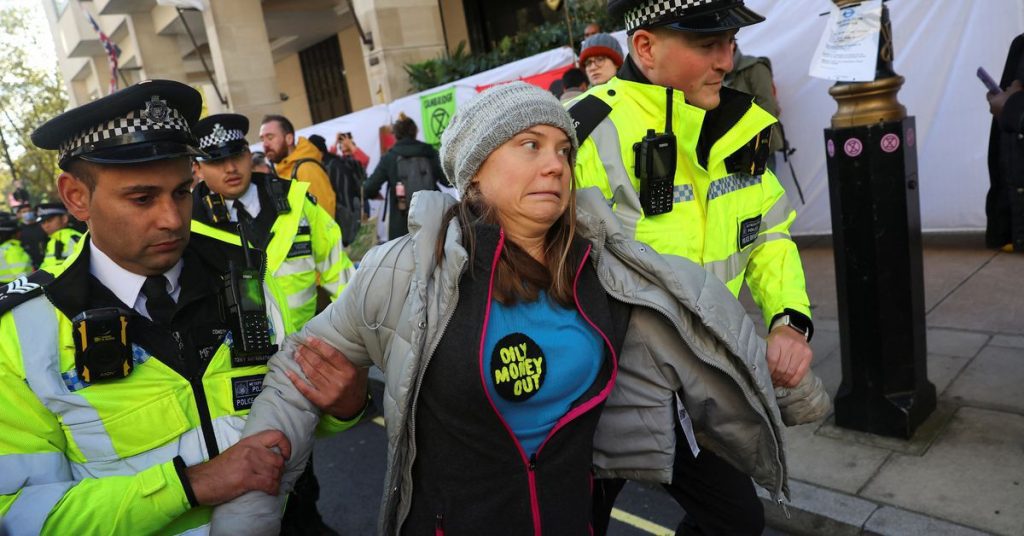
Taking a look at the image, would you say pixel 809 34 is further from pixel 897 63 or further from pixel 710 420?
pixel 710 420

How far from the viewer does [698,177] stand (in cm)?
237

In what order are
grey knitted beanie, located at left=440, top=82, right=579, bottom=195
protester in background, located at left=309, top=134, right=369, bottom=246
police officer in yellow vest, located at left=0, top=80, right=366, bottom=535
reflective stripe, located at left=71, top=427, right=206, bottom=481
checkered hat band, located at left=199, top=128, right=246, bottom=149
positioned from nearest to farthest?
police officer in yellow vest, located at left=0, top=80, right=366, bottom=535 < reflective stripe, located at left=71, top=427, right=206, bottom=481 < grey knitted beanie, located at left=440, top=82, right=579, bottom=195 < checkered hat band, located at left=199, top=128, right=246, bottom=149 < protester in background, located at left=309, top=134, right=369, bottom=246

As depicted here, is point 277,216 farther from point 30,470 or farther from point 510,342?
point 510,342

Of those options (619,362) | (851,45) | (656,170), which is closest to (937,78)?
(851,45)

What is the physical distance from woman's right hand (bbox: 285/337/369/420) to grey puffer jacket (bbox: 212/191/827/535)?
1.1 inches

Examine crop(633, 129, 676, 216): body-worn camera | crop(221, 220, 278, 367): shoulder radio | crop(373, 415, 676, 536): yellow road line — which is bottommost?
crop(373, 415, 676, 536): yellow road line

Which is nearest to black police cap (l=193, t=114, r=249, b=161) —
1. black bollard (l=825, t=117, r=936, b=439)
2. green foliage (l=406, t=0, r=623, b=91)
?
black bollard (l=825, t=117, r=936, b=439)

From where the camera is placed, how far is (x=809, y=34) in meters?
6.96

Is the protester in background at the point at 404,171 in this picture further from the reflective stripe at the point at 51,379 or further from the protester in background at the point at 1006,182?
the reflective stripe at the point at 51,379

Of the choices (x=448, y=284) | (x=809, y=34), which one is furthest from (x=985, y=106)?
(x=448, y=284)

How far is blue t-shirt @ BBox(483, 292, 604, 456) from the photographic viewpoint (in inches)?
66.9

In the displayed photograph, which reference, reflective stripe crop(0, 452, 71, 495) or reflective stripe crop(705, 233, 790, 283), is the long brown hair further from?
reflective stripe crop(0, 452, 71, 495)

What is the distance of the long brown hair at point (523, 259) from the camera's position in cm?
176

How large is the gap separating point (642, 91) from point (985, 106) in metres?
5.27
